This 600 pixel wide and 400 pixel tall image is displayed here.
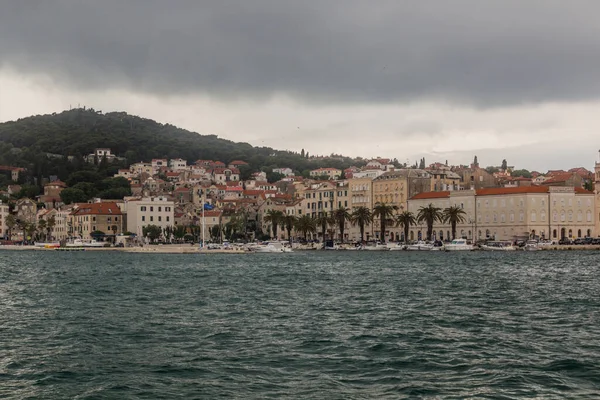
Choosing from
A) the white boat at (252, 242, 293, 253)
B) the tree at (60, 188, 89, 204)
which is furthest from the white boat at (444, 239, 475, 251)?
the tree at (60, 188, 89, 204)

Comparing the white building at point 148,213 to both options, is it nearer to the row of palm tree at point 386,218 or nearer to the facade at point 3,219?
the row of palm tree at point 386,218

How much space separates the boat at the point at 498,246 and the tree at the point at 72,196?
99.3m

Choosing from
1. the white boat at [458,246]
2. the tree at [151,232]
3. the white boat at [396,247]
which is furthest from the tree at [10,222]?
the white boat at [458,246]

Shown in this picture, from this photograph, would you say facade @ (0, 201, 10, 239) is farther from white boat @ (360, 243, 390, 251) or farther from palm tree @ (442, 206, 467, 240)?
palm tree @ (442, 206, 467, 240)

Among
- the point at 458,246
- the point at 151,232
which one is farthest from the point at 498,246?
the point at 151,232

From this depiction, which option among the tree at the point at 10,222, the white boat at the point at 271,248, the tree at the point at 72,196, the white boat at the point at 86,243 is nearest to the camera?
the white boat at the point at 271,248

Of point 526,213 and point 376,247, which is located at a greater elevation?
point 526,213

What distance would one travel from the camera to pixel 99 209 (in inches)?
5709

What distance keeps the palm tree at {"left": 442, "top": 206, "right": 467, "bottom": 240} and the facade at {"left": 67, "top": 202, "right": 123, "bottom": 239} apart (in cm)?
6104

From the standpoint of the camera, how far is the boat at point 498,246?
105 m

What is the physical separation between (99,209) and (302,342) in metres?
128

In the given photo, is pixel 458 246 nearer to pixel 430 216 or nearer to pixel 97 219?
pixel 430 216

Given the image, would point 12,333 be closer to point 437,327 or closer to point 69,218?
point 437,327

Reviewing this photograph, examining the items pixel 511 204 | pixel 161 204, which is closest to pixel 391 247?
pixel 511 204
